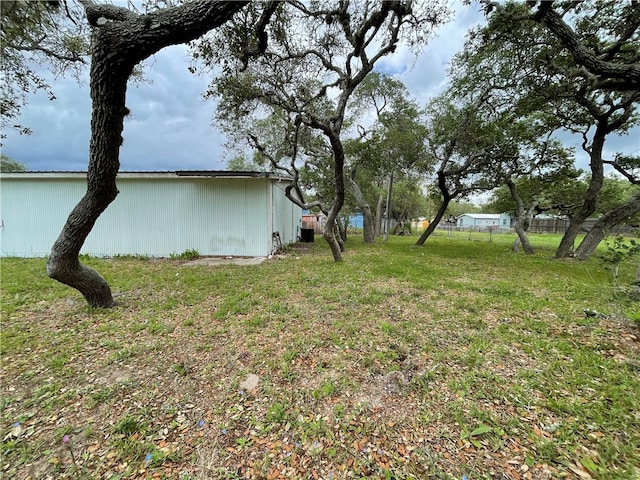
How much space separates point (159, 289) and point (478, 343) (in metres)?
4.84

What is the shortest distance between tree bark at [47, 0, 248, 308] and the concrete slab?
328cm

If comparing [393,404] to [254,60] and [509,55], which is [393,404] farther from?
[509,55]

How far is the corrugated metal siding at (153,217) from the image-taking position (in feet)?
24.1

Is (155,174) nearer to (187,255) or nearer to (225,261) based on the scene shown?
(187,255)

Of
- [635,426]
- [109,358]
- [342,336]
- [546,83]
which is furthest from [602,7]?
[109,358]

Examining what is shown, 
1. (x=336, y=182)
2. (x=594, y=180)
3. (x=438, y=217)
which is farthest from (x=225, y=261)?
(x=594, y=180)

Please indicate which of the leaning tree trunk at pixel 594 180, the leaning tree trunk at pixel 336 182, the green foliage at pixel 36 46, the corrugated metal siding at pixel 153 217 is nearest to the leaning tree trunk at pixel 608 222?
the leaning tree trunk at pixel 594 180

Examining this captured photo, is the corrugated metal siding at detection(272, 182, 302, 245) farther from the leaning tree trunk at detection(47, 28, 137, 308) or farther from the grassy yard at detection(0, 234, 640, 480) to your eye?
the leaning tree trunk at detection(47, 28, 137, 308)

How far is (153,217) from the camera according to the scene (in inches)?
297

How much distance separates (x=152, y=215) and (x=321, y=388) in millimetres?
7749

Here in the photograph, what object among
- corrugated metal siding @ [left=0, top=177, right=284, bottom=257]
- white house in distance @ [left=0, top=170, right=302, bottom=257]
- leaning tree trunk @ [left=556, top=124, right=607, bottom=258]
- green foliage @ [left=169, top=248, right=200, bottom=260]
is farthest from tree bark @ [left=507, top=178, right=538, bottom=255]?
green foliage @ [left=169, top=248, right=200, bottom=260]

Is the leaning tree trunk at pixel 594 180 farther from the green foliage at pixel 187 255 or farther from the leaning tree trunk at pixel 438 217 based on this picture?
the green foliage at pixel 187 255

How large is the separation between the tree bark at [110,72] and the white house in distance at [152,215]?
14.2ft

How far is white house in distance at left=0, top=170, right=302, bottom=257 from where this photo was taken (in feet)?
24.1
